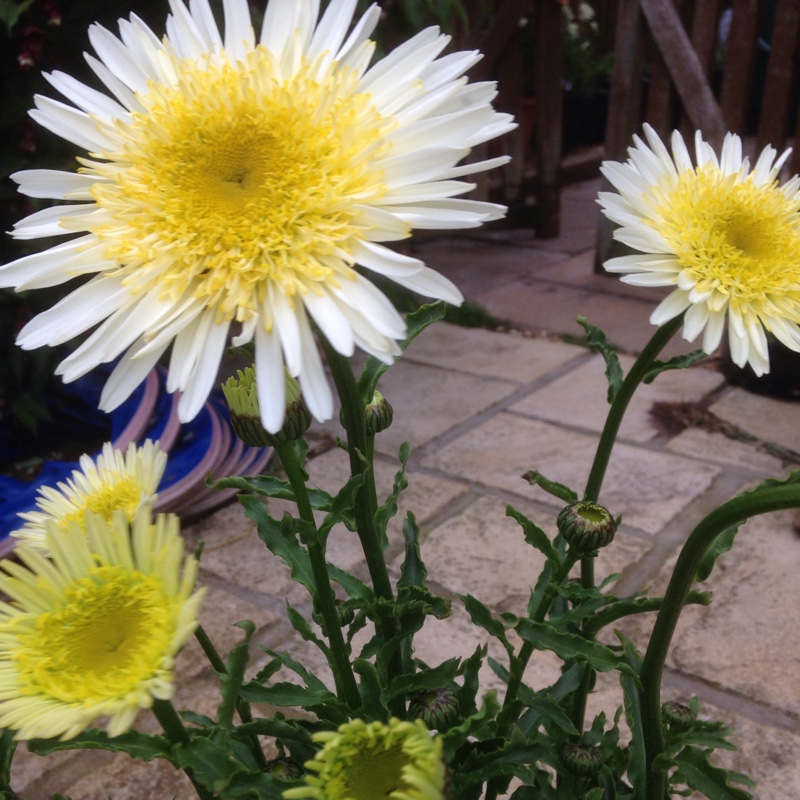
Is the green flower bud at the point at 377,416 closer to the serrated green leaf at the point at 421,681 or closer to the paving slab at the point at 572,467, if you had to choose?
the serrated green leaf at the point at 421,681

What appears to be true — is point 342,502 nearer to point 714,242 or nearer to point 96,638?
point 96,638

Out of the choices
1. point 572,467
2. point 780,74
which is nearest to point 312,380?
point 572,467

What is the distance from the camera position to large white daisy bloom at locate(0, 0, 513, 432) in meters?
0.77

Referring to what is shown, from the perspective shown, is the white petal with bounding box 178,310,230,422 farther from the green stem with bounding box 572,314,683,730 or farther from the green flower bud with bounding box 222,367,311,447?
the green stem with bounding box 572,314,683,730

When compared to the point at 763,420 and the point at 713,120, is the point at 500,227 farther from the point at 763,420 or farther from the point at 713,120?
the point at 763,420

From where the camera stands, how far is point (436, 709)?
1.01 meters

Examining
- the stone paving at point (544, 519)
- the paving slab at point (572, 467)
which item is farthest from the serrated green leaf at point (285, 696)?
the paving slab at point (572, 467)

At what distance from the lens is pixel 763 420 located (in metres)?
Result: 3.22

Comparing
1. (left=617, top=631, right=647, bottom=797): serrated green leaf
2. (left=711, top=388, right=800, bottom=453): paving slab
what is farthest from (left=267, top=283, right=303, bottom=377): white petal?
(left=711, top=388, right=800, bottom=453): paving slab

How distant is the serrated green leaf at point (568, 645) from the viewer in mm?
980

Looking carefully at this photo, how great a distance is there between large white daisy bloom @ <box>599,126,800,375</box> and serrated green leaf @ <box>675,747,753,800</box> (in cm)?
50

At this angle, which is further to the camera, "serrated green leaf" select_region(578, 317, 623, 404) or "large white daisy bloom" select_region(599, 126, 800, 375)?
"serrated green leaf" select_region(578, 317, 623, 404)

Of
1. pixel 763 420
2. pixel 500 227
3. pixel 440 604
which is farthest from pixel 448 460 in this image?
pixel 500 227

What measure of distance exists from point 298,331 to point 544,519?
Answer: 1.95 m
